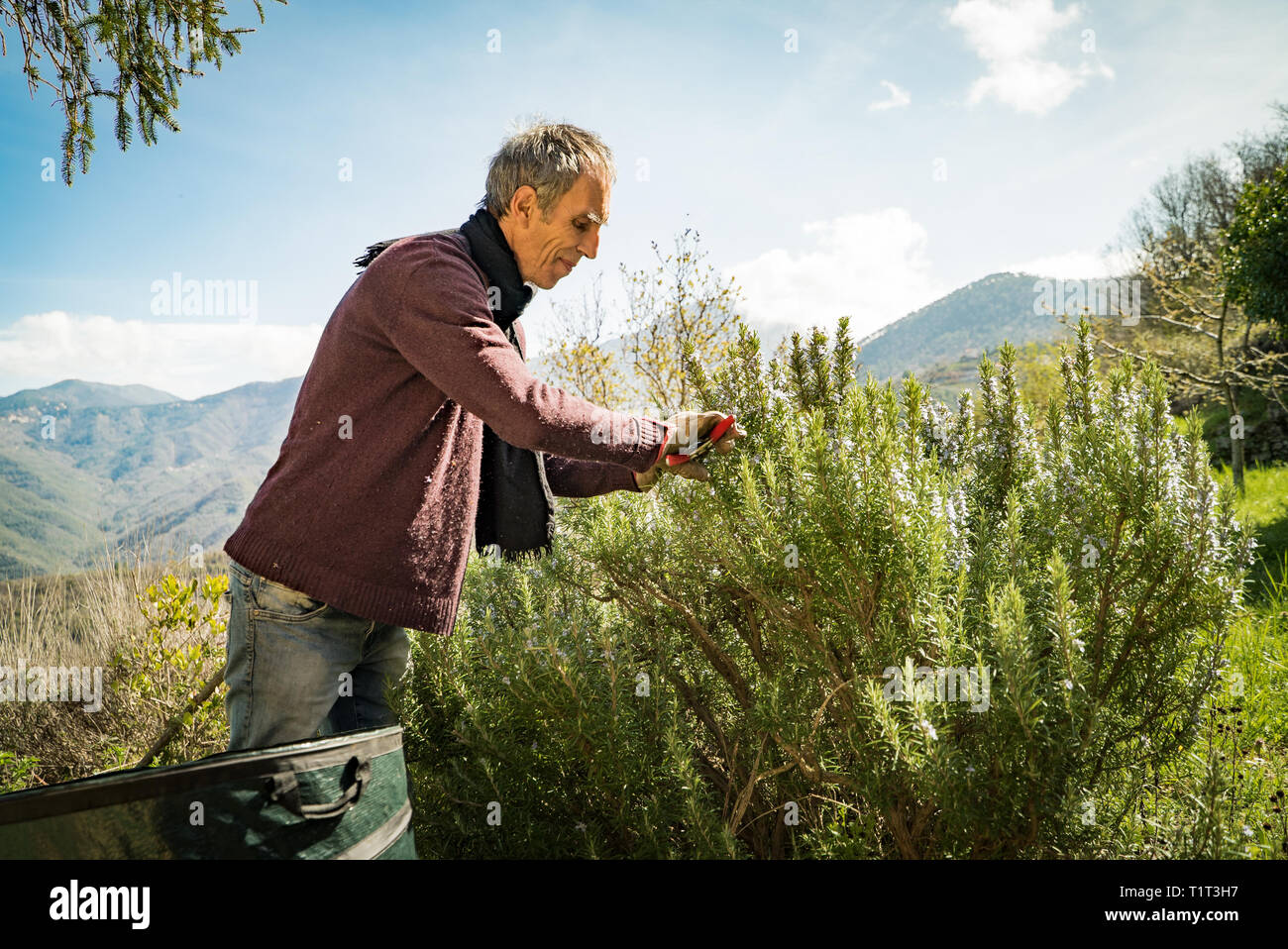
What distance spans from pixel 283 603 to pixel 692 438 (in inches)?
46.1

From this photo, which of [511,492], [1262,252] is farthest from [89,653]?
[1262,252]

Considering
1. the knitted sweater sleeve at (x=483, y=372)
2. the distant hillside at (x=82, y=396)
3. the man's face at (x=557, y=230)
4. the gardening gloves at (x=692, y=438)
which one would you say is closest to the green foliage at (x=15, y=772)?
the knitted sweater sleeve at (x=483, y=372)

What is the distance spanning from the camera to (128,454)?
279 ft

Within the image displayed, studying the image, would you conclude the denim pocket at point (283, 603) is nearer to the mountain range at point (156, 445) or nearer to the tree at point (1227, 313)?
the tree at point (1227, 313)

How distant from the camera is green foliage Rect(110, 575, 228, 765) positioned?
403cm

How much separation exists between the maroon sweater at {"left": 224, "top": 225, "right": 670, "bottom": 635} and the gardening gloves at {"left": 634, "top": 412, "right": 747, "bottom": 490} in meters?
0.07

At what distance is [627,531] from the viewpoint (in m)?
2.44

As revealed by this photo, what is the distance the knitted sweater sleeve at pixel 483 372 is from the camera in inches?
69.6

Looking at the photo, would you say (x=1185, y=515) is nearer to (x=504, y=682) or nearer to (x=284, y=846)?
(x=504, y=682)

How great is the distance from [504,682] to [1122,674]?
1630mm

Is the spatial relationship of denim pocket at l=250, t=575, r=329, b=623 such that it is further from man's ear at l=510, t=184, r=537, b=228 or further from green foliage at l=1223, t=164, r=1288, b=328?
green foliage at l=1223, t=164, r=1288, b=328

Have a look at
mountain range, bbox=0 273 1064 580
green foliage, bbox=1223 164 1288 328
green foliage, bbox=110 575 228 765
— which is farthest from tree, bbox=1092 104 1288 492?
mountain range, bbox=0 273 1064 580

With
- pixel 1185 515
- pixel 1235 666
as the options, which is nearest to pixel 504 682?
pixel 1185 515

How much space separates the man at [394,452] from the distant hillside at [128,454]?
92.2 feet
